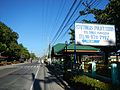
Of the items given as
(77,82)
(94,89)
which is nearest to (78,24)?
(77,82)

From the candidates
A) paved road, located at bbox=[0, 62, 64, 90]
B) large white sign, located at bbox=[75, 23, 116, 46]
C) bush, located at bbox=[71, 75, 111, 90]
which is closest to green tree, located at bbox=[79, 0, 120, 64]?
large white sign, located at bbox=[75, 23, 116, 46]

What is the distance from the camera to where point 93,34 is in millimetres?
15250

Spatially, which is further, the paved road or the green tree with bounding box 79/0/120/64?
the green tree with bounding box 79/0/120/64

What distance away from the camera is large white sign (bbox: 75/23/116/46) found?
15180mm

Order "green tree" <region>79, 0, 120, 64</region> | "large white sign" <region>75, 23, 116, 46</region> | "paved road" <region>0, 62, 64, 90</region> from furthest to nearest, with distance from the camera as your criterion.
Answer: "green tree" <region>79, 0, 120, 64</region>, "paved road" <region>0, 62, 64, 90</region>, "large white sign" <region>75, 23, 116, 46</region>

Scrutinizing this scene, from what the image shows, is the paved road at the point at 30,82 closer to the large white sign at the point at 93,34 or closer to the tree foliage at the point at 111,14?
the large white sign at the point at 93,34

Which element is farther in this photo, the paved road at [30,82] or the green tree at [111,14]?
the green tree at [111,14]

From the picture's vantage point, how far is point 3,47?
250ft

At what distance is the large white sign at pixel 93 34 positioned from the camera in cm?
1518

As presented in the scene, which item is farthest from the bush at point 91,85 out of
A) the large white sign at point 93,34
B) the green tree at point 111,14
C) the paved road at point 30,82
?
the green tree at point 111,14

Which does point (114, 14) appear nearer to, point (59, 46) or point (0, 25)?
point (59, 46)

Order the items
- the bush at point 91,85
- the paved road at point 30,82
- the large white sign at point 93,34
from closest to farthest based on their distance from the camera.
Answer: the bush at point 91,85 → the large white sign at point 93,34 → the paved road at point 30,82

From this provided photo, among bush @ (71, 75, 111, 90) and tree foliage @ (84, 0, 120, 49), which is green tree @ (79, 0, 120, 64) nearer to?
tree foliage @ (84, 0, 120, 49)

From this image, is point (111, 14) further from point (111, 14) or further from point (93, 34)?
point (93, 34)
